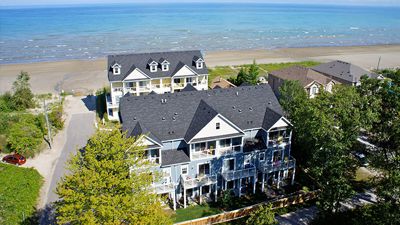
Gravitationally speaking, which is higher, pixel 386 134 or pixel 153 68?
pixel 153 68

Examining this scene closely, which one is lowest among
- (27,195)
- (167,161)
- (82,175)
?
(27,195)

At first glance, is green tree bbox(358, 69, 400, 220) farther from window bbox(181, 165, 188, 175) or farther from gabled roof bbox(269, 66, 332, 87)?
gabled roof bbox(269, 66, 332, 87)

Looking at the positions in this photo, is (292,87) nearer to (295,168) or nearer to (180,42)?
(295,168)

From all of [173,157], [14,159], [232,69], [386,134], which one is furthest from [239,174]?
[232,69]

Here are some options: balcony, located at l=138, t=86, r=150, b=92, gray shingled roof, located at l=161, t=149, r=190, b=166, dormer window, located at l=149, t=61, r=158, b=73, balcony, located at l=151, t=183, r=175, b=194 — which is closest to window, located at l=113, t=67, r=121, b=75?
balcony, located at l=138, t=86, r=150, b=92

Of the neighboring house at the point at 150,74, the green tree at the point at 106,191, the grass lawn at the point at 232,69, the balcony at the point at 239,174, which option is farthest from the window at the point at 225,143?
the grass lawn at the point at 232,69

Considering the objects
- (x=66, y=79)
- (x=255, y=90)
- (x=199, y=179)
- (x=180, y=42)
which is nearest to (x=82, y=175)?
(x=199, y=179)

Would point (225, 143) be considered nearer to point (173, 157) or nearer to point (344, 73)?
point (173, 157)
